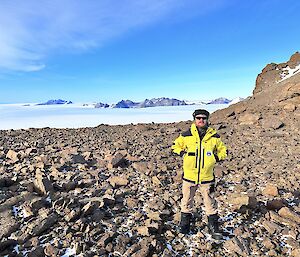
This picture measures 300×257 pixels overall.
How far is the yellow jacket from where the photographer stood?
5.20 meters

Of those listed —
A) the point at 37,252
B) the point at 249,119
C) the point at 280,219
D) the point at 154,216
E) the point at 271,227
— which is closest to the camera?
the point at 37,252

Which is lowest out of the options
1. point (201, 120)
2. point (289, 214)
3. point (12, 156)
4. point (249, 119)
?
point (289, 214)

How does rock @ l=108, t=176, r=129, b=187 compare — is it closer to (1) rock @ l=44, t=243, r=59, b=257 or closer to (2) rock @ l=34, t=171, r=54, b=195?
(2) rock @ l=34, t=171, r=54, b=195

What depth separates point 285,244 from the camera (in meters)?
5.12

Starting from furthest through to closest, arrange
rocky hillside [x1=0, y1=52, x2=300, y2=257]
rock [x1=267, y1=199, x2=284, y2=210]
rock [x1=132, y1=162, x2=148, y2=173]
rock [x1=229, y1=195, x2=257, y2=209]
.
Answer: rock [x1=132, y1=162, x2=148, y2=173] → rock [x1=267, y1=199, x2=284, y2=210] → rock [x1=229, y1=195, x2=257, y2=209] → rocky hillside [x1=0, y1=52, x2=300, y2=257]

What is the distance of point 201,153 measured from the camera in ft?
17.1

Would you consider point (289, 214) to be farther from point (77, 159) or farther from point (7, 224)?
point (77, 159)

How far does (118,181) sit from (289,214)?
4.03 meters

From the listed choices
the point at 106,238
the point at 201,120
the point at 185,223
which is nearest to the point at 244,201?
the point at 185,223

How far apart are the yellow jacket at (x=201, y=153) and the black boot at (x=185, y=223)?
2.22 feet

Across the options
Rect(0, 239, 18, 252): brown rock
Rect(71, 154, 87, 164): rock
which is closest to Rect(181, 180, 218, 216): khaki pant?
Rect(0, 239, 18, 252): brown rock

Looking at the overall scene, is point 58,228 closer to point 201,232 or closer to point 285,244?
point 201,232

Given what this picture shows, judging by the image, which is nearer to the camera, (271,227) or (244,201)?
(271,227)

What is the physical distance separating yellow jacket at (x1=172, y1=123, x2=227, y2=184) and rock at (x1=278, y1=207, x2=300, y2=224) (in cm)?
190
